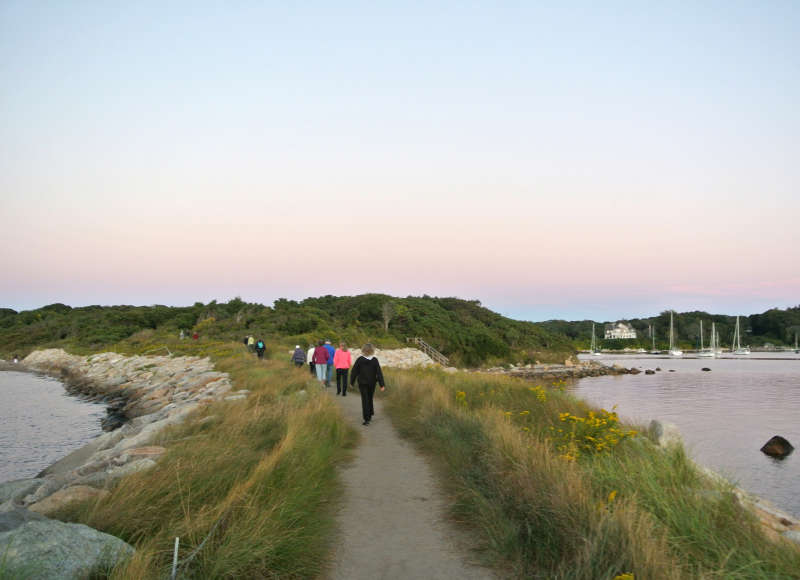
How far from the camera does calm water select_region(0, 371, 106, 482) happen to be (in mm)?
15217

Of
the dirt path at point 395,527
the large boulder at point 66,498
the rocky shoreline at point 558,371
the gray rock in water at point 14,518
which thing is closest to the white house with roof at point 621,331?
the rocky shoreline at point 558,371

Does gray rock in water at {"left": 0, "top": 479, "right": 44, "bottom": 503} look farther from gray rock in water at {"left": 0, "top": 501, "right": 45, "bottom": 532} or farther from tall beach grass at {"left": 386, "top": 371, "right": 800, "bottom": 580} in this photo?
tall beach grass at {"left": 386, "top": 371, "right": 800, "bottom": 580}

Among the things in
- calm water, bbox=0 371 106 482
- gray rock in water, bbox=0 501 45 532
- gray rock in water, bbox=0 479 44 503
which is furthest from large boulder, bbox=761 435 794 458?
calm water, bbox=0 371 106 482

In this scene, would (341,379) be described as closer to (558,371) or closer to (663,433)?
(663,433)

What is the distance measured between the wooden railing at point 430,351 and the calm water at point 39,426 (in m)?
33.6

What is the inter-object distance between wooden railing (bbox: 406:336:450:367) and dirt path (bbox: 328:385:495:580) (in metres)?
46.5

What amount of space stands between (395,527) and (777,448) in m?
18.2

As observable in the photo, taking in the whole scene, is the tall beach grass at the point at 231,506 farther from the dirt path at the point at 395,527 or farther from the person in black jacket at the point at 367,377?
the person in black jacket at the point at 367,377

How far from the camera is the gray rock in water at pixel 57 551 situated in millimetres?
3695

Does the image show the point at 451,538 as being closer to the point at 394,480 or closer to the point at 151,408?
the point at 394,480

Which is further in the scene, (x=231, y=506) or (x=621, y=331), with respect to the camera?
(x=621, y=331)

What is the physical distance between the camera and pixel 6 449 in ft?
55.3

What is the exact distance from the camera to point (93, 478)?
6.98 meters

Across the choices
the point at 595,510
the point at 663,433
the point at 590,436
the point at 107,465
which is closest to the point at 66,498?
the point at 107,465
